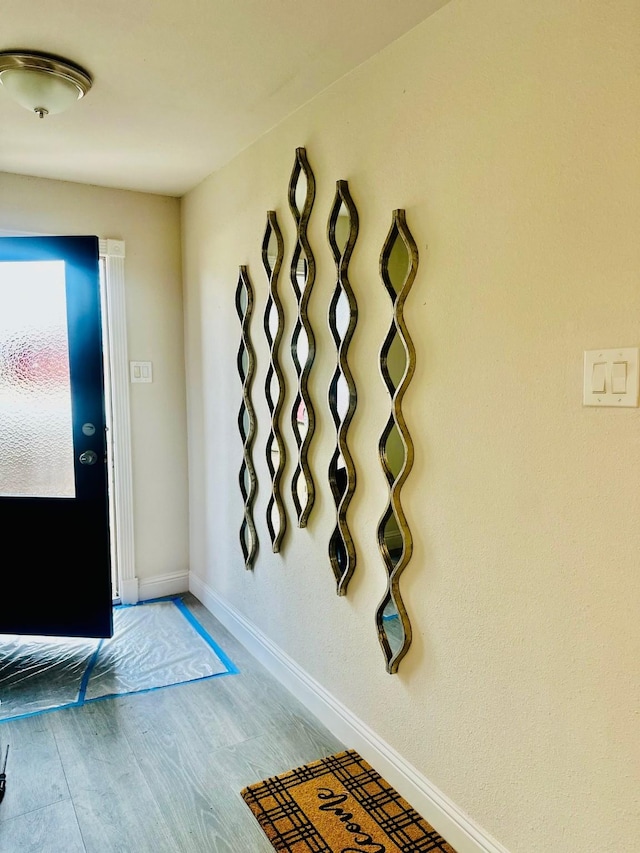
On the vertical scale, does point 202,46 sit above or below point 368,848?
above

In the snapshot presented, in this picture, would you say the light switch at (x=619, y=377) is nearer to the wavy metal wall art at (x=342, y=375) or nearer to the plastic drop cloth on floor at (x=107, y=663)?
the wavy metal wall art at (x=342, y=375)

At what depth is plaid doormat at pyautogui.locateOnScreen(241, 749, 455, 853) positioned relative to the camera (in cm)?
160

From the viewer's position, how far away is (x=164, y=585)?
11.0 feet

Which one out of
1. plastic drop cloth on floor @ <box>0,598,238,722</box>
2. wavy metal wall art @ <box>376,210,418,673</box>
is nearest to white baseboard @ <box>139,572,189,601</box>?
plastic drop cloth on floor @ <box>0,598,238,722</box>

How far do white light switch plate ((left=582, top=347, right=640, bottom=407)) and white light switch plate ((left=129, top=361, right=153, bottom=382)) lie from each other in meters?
2.50

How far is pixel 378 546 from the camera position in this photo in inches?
71.8

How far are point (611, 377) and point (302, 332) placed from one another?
1.22 meters

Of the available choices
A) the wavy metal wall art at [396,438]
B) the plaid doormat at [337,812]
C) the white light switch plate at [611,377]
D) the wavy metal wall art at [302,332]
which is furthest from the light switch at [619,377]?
the plaid doormat at [337,812]

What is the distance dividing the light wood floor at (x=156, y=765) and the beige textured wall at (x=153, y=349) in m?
1.10

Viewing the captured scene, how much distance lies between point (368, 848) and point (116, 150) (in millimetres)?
2628

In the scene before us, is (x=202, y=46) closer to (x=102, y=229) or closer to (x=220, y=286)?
(x=220, y=286)

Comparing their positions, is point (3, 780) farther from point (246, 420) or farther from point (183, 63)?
point (183, 63)

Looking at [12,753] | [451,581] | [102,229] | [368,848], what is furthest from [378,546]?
[102,229]

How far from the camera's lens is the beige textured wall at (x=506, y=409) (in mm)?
1178
